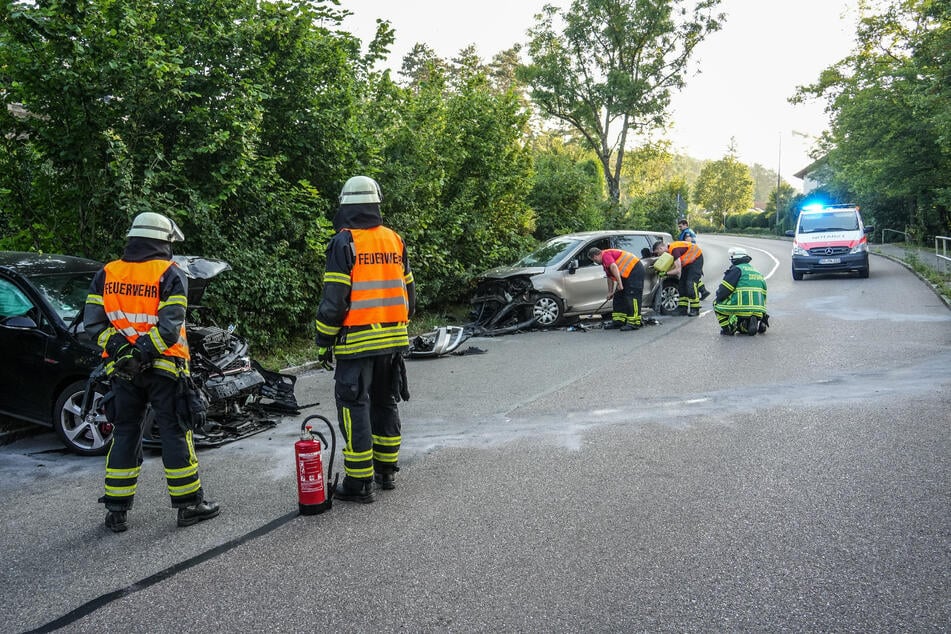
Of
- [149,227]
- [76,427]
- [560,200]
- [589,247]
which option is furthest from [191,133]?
[560,200]

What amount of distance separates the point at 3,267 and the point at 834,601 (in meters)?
7.18

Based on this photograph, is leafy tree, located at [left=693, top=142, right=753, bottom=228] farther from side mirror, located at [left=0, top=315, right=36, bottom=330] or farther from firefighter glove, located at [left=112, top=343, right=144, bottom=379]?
firefighter glove, located at [left=112, top=343, right=144, bottom=379]

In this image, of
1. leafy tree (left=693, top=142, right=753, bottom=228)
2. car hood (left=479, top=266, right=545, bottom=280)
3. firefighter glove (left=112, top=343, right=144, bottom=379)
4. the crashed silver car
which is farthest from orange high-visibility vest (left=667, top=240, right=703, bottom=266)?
leafy tree (left=693, top=142, right=753, bottom=228)

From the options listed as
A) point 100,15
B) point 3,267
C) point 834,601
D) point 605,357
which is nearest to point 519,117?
point 605,357

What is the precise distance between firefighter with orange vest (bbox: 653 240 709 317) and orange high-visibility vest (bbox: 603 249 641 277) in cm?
162

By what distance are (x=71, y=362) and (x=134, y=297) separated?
2.35m

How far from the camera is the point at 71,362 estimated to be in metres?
6.29

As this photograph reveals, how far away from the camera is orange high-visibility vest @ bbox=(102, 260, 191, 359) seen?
4.47 meters

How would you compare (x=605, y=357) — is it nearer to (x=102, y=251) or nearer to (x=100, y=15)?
(x=102, y=251)

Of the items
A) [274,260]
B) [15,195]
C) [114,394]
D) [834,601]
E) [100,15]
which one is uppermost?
[100,15]

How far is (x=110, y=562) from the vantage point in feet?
13.2

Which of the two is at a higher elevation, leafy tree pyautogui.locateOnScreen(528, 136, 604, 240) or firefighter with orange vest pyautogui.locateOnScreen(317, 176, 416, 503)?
leafy tree pyautogui.locateOnScreen(528, 136, 604, 240)

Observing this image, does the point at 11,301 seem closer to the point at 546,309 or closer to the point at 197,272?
the point at 197,272

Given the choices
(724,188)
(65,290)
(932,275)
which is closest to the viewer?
(65,290)
